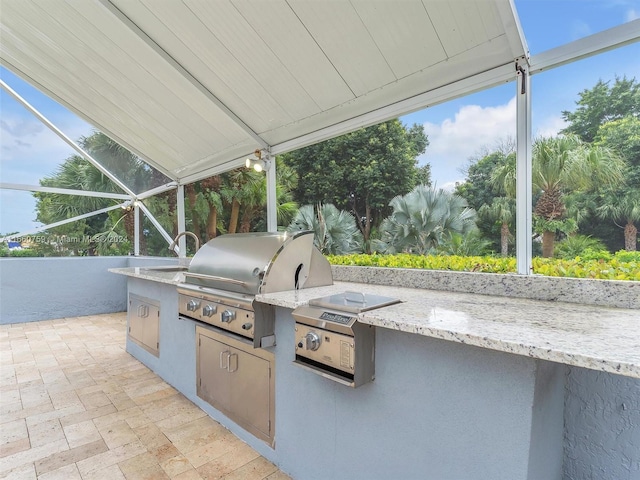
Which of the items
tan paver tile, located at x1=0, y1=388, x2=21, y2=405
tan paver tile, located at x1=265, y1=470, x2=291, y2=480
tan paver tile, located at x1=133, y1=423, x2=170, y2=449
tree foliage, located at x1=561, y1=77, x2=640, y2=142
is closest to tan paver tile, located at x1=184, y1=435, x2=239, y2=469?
tan paver tile, located at x1=133, y1=423, x2=170, y2=449

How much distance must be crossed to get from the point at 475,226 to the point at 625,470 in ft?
6.10

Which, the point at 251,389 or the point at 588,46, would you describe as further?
the point at 251,389

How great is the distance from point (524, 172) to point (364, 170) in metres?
2.78

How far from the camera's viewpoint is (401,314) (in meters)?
1.30

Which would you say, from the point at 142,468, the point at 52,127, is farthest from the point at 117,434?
the point at 52,127

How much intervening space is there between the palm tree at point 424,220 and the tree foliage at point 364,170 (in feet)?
0.73

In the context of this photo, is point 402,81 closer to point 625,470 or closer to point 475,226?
point 475,226

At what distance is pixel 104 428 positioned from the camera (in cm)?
238

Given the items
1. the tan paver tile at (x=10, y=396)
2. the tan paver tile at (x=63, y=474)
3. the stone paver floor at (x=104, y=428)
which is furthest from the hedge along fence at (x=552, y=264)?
the tan paver tile at (x=10, y=396)

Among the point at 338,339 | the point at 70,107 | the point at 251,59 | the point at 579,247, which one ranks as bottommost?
the point at 338,339

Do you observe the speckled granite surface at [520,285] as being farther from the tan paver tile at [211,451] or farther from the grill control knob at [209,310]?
the tan paver tile at [211,451]

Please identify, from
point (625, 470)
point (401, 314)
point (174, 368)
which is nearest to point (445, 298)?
point (401, 314)

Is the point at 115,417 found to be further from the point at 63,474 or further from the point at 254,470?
the point at 254,470

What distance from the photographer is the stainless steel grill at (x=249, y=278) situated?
191 cm
